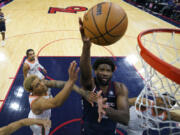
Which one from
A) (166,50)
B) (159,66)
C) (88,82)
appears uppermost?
(159,66)

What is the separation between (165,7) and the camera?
1082cm

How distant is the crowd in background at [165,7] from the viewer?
1008 cm

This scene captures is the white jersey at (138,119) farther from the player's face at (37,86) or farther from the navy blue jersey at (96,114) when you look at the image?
the player's face at (37,86)

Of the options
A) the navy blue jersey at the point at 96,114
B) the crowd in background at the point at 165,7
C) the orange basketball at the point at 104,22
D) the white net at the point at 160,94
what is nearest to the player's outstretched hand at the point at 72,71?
the navy blue jersey at the point at 96,114

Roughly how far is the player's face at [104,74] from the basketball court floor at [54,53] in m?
1.69

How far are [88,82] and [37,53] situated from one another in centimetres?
439

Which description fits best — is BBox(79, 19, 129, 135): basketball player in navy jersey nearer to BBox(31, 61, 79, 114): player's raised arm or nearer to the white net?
BBox(31, 61, 79, 114): player's raised arm

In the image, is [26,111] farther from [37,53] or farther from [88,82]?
[37,53]

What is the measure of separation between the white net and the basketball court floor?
2.07 feet

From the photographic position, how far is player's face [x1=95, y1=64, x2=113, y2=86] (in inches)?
64.4

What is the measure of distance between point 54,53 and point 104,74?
423cm

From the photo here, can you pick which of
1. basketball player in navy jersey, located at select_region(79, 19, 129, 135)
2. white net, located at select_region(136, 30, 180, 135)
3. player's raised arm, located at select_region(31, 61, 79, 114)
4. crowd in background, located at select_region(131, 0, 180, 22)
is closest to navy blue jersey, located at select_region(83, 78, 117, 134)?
basketball player in navy jersey, located at select_region(79, 19, 129, 135)

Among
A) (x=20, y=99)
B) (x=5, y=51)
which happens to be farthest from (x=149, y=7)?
(x=20, y=99)

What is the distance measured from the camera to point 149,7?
41.0 ft
